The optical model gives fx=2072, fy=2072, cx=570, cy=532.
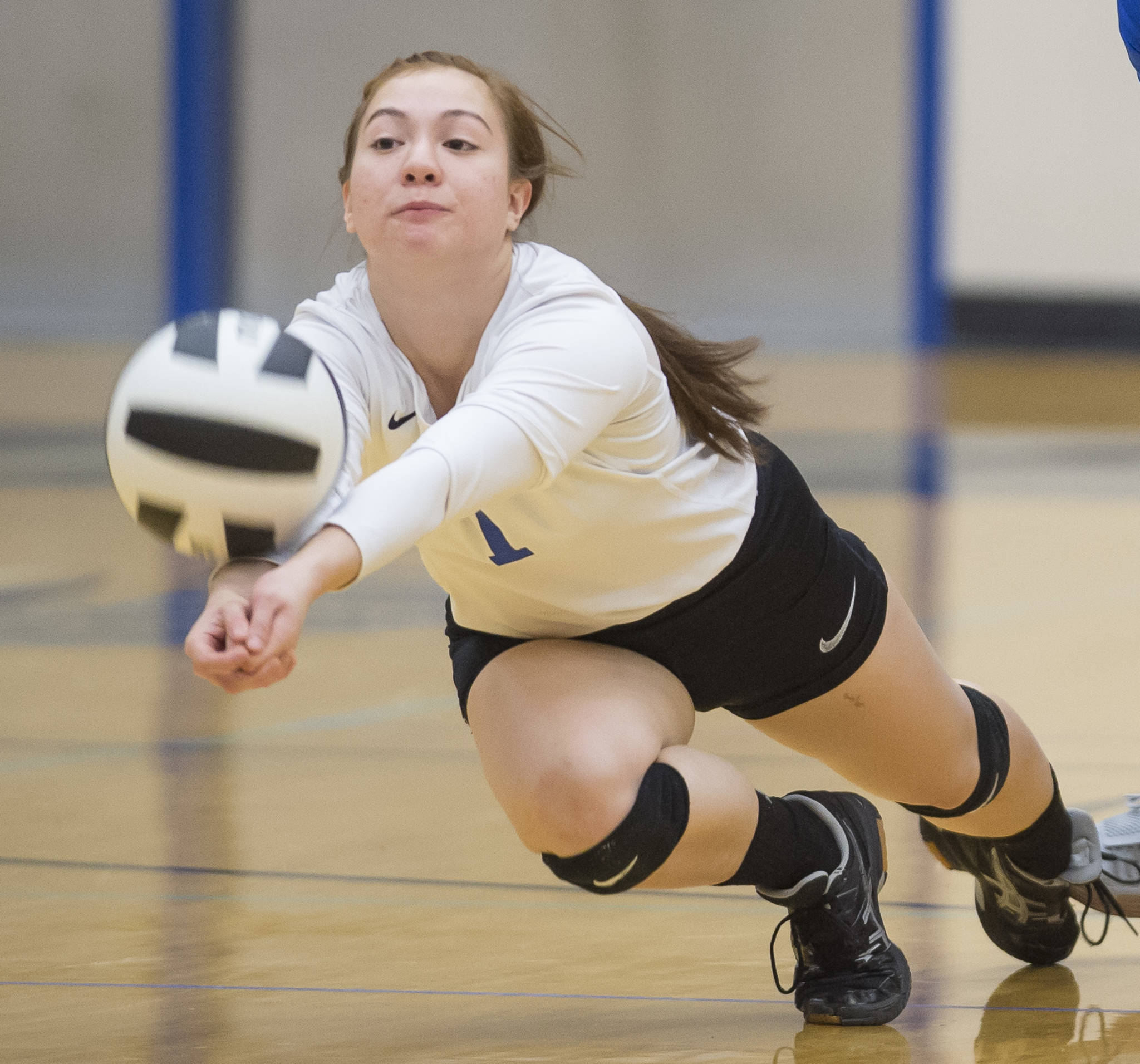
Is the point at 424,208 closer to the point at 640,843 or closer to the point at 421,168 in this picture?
the point at 421,168

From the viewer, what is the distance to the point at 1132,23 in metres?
2.55

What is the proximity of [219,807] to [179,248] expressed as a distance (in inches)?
326

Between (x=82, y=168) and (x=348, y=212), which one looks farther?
(x=82, y=168)

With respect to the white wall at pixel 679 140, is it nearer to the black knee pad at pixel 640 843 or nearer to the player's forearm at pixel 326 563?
the black knee pad at pixel 640 843

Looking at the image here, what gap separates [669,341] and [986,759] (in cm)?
59

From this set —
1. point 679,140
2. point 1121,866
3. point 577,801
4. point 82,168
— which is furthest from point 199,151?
point 577,801

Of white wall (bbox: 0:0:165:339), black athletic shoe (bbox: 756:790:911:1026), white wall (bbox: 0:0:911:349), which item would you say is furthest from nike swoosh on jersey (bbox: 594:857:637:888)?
white wall (bbox: 0:0:165:339)

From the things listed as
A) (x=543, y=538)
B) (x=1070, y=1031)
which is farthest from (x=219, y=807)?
(x=1070, y=1031)

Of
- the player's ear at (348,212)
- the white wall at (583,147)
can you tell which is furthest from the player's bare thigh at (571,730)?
the white wall at (583,147)

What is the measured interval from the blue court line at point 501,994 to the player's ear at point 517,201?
2.64 ft

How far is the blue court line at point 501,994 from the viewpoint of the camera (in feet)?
7.12

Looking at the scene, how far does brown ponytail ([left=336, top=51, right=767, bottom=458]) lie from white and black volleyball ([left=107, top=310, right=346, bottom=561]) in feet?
1.01

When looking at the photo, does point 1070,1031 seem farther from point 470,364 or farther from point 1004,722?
point 470,364

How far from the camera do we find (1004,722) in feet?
7.66
